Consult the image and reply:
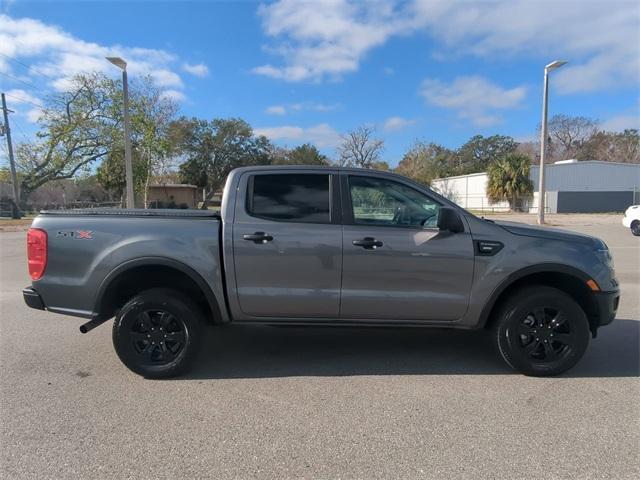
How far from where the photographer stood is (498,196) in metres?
47.9

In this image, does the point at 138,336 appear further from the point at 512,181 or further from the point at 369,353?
the point at 512,181

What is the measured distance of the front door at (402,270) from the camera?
4062 mm

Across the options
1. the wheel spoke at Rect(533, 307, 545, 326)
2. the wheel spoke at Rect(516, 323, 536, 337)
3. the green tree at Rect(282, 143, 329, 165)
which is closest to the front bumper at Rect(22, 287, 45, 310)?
the wheel spoke at Rect(516, 323, 536, 337)

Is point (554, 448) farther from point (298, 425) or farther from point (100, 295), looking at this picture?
point (100, 295)

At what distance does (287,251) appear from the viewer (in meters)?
4.05

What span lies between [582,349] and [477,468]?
195cm

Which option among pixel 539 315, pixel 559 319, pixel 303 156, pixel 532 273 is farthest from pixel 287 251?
pixel 303 156

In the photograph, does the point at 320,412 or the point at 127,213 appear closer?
the point at 320,412

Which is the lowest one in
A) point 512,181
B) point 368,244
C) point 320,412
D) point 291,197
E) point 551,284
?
point 320,412

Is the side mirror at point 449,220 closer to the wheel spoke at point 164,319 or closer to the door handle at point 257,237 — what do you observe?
the door handle at point 257,237

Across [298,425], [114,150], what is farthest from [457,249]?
[114,150]

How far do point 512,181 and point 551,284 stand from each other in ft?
150

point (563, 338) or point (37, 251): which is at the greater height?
point (37, 251)

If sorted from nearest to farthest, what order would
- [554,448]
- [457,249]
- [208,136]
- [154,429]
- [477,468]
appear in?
[477,468], [554,448], [154,429], [457,249], [208,136]
